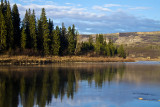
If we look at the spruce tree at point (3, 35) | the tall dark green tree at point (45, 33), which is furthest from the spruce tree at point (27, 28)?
the spruce tree at point (3, 35)

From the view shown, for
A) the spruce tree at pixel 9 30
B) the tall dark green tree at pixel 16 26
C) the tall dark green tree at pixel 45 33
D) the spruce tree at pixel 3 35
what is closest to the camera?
the spruce tree at pixel 3 35

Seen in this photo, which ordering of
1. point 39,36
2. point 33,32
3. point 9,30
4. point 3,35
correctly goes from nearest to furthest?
point 3,35
point 9,30
point 33,32
point 39,36

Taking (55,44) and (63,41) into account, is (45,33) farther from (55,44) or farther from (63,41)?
(63,41)

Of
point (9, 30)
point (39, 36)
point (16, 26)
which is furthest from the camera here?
point (39, 36)

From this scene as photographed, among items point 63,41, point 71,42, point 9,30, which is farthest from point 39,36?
point 71,42

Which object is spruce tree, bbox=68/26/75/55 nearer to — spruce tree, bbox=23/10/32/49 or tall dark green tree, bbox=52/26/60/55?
tall dark green tree, bbox=52/26/60/55

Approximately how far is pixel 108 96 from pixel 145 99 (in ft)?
8.25

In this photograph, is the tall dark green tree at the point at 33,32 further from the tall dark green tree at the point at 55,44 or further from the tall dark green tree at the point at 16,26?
the tall dark green tree at the point at 55,44

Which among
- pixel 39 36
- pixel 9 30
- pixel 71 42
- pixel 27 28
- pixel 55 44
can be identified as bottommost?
pixel 55 44

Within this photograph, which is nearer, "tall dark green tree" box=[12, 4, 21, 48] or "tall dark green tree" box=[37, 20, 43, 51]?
"tall dark green tree" box=[12, 4, 21, 48]

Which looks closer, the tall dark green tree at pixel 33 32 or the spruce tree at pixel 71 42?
the tall dark green tree at pixel 33 32

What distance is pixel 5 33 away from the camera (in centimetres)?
6328

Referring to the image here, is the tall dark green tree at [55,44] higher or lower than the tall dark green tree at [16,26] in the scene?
lower

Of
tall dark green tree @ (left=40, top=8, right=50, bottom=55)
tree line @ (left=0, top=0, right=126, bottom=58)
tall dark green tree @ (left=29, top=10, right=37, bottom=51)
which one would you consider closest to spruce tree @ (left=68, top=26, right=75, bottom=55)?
tree line @ (left=0, top=0, right=126, bottom=58)
